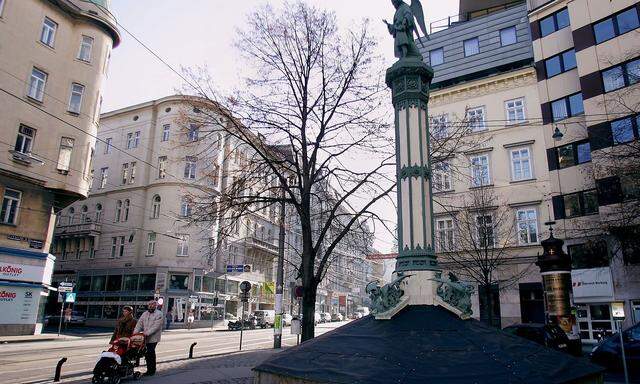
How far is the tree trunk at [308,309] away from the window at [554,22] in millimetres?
26214

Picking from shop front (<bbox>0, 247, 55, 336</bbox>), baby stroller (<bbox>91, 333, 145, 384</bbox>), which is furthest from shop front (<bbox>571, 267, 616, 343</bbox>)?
shop front (<bbox>0, 247, 55, 336</bbox>)

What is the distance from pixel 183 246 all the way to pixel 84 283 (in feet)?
38.8

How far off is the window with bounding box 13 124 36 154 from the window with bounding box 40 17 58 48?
5.72 metres

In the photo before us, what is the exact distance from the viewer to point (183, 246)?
4109 centimetres

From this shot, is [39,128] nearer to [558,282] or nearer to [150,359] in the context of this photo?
Result: [150,359]

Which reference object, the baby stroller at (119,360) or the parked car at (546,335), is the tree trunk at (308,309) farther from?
the parked car at (546,335)

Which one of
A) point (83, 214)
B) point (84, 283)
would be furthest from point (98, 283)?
point (83, 214)

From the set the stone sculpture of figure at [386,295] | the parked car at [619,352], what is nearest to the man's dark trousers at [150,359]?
the stone sculpture of figure at [386,295]

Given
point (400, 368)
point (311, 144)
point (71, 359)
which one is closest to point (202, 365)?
point (71, 359)

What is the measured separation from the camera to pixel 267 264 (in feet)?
180

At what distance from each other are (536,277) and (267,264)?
1358 inches

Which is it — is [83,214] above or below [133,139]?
below

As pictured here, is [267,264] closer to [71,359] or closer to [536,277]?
[536,277]

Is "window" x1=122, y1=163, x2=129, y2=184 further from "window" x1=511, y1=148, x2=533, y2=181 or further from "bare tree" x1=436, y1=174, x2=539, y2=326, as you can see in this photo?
"window" x1=511, y1=148, x2=533, y2=181
